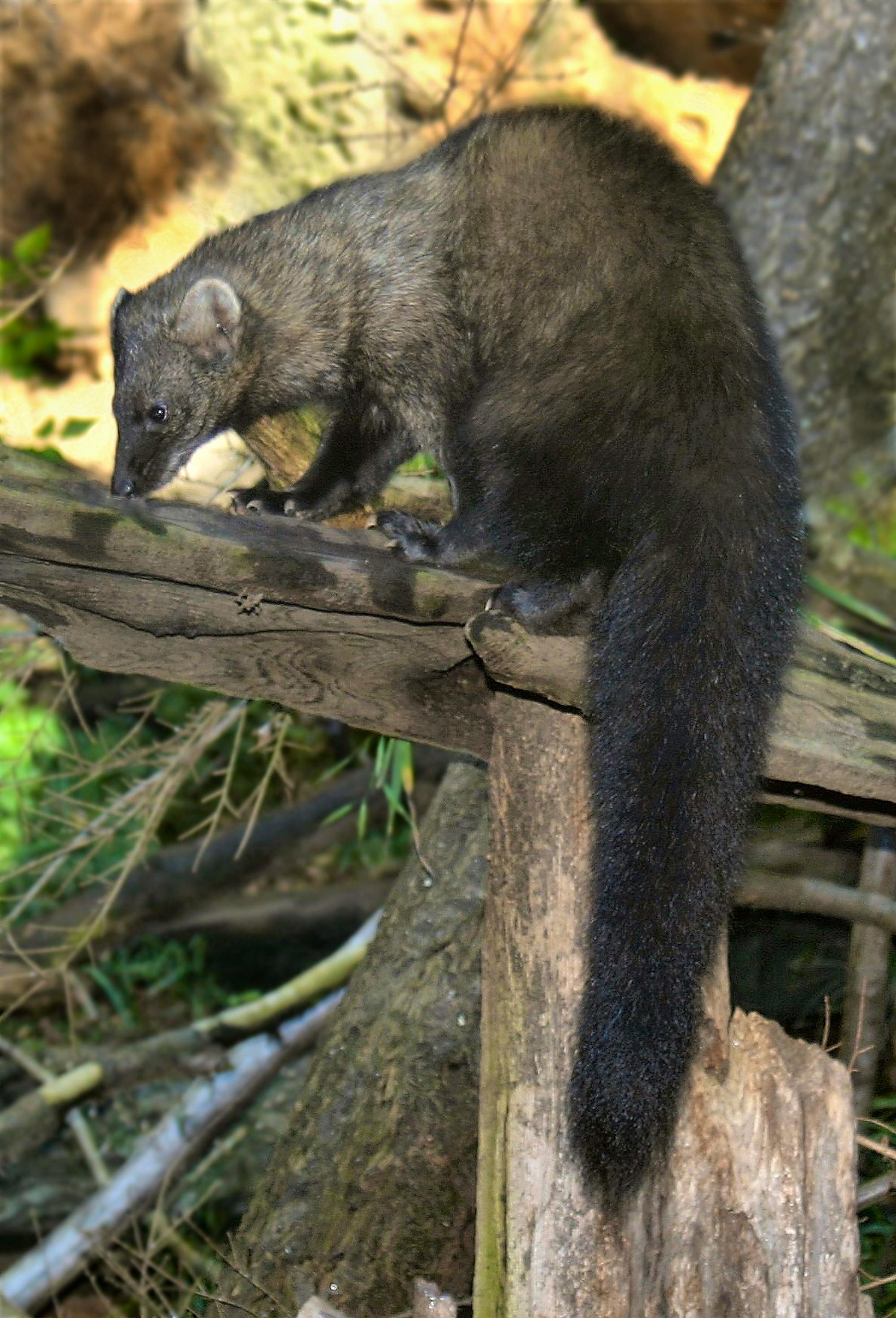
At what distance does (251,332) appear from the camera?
3.42 meters

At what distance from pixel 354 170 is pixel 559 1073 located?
706 cm

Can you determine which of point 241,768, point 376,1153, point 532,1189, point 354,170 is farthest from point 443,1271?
point 354,170

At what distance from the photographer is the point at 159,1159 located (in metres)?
4.16

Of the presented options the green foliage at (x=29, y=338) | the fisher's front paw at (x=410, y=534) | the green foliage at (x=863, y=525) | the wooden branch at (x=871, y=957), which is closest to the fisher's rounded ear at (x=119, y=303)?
the fisher's front paw at (x=410, y=534)

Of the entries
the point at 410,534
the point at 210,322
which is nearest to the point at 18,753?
the point at 210,322

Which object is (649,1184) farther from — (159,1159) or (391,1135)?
(159,1159)

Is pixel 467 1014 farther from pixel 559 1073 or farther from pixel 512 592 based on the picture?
pixel 512 592

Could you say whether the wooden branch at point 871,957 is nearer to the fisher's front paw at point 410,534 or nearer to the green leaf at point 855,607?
the fisher's front paw at point 410,534

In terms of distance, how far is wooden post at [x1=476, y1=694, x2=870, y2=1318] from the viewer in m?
2.46

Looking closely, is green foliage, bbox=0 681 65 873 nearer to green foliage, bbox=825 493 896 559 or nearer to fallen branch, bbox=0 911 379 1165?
fallen branch, bbox=0 911 379 1165

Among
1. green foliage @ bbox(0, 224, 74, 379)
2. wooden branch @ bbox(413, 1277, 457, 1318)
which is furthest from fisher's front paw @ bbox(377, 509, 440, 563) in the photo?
green foliage @ bbox(0, 224, 74, 379)

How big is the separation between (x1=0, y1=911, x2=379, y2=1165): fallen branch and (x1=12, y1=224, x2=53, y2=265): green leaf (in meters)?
3.37

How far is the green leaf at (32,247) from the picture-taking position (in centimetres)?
616

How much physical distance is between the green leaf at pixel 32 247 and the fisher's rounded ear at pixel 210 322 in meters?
2.91
